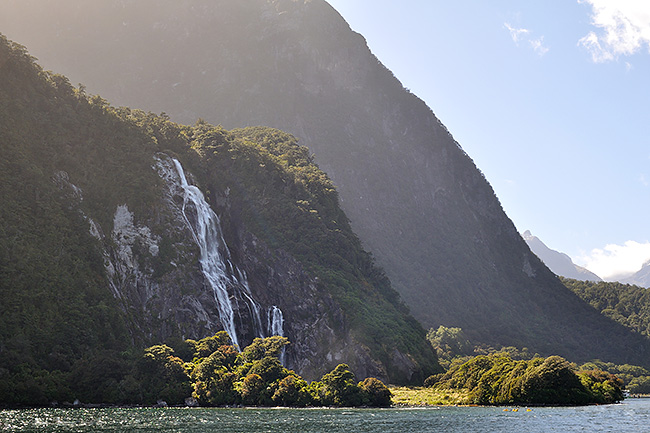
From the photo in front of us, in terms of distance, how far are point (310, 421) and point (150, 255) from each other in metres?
53.5

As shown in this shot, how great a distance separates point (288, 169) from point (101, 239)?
6278cm

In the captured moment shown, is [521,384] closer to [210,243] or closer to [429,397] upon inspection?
[429,397]

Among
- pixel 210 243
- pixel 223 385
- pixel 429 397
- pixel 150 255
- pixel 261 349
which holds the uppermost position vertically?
pixel 210 243

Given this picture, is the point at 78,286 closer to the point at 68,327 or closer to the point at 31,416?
the point at 68,327

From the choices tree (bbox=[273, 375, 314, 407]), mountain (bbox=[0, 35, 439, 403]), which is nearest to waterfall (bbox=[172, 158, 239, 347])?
mountain (bbox=[0, 35, 439, 403])

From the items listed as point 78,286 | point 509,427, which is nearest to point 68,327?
point 78,286

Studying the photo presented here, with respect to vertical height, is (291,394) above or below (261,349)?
below

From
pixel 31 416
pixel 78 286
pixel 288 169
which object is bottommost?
pixel 31 416

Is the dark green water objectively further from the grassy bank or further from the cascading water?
the cascading water

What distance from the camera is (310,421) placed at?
198 feet

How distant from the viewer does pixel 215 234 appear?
4764 inches

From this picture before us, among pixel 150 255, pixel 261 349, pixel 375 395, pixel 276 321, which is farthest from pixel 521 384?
pixel 150 255

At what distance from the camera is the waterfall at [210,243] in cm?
10712

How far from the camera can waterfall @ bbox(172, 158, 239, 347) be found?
10712 cm
